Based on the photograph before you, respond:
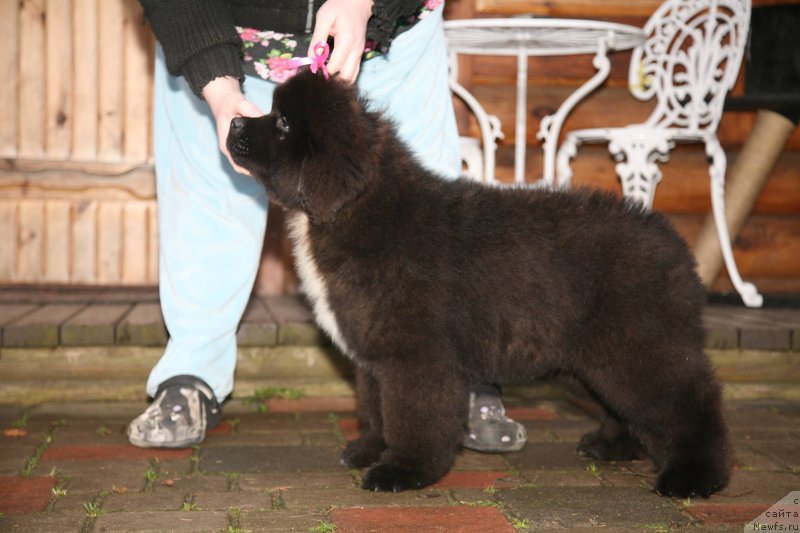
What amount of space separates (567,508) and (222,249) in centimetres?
163

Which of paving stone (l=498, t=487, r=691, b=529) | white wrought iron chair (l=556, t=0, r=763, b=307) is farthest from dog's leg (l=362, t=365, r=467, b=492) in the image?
white wrought iron chair (l=556, t=0, r=763, b=307)

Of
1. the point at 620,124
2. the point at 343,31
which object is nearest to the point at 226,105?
the point at 343,31

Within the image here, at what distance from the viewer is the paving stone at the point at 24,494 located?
8.57ft

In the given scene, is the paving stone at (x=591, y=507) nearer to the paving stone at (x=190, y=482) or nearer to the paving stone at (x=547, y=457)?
the paving stone at (x=547, y=457)

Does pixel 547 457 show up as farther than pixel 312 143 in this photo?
Yes

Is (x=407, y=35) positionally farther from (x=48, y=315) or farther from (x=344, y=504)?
(x=48, y=315)

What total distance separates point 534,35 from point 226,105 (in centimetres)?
220

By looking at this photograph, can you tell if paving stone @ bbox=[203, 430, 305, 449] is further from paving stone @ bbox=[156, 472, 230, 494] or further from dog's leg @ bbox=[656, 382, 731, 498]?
dog's leg @ bbox=[656, 382, 731, 498]

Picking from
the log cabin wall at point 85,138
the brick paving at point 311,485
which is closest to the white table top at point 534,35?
the log cabin wall at point 85,138

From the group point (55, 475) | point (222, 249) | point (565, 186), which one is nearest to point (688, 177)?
point (565, 186)

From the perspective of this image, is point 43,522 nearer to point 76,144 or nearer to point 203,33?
point 203,33

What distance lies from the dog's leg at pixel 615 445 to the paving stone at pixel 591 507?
1.11ft

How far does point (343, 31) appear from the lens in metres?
2.80

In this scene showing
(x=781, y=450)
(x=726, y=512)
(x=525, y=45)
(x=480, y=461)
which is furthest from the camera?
(x=525, y=45)
